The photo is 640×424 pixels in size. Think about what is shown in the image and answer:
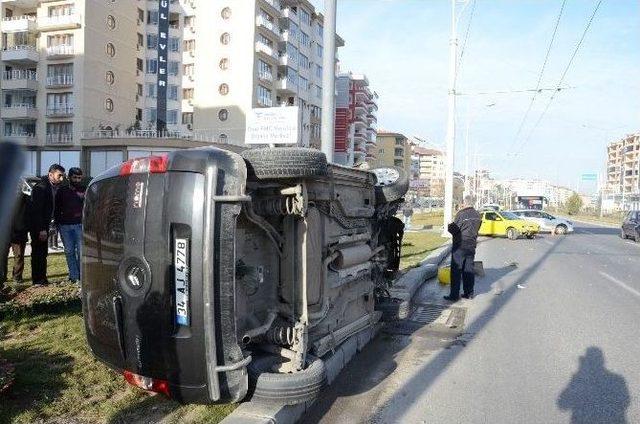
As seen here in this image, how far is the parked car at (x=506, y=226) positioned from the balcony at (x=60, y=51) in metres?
40.9

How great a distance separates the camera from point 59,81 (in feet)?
161

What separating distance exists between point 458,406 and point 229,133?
5140 centimetres

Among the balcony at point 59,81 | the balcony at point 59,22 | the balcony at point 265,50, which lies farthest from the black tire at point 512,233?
the balcony at point 59,22

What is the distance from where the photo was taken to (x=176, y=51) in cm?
5762

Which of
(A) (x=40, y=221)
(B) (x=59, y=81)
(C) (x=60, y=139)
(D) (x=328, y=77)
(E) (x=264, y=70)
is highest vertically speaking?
(E) (x=264, y=70)

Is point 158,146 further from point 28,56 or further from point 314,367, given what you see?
point 314,367

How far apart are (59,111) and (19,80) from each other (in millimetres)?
5689

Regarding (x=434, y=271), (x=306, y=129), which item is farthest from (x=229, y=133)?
(x=434, y=271)

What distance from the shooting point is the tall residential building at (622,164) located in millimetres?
123438

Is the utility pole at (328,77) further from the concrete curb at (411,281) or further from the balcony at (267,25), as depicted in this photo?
the balcony at (267,25)

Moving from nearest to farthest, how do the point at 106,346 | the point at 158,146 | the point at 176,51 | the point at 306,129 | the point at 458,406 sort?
the point at 106,346
the point at 458,406
the point at 158,146
the point at 176,51
the point at 306,129

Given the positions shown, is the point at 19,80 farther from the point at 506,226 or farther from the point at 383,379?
the point at 383,379

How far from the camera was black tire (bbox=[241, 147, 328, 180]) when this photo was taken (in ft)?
11.3

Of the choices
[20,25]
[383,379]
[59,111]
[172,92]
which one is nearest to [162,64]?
[172,92]
